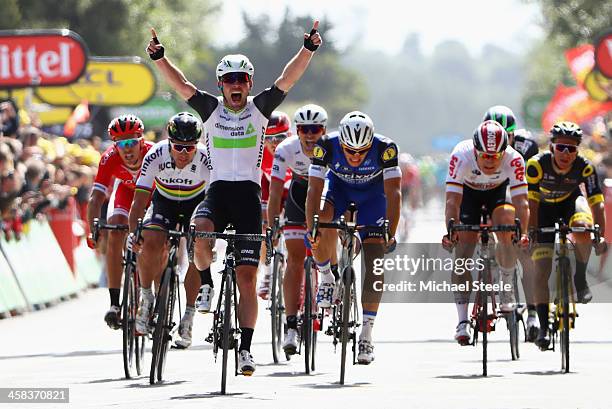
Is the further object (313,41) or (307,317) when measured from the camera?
(307,317)

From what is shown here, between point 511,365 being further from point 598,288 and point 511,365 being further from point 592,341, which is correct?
point 598,288

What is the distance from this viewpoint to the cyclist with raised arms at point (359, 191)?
13.4m

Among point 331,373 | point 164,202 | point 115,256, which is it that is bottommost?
point 331,373

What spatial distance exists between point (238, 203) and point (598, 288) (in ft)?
26.0

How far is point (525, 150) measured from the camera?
1681 cm

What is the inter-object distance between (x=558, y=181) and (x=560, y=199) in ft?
0.98

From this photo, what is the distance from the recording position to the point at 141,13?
67562 mm

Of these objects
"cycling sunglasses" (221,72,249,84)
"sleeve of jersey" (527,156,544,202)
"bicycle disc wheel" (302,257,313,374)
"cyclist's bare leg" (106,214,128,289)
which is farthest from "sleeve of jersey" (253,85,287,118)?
"sleeve of jersey" (527,156,544,202)

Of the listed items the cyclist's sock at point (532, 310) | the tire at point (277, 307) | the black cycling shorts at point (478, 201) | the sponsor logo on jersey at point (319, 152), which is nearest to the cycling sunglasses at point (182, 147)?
the sponsor logo on jersey at point (319, 152)

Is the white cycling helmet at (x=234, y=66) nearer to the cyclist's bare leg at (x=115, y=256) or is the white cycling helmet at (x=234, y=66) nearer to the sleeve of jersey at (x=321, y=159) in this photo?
the sleeve of jersey at (x=321, y=159)

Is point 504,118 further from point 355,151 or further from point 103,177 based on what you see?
point 103,177

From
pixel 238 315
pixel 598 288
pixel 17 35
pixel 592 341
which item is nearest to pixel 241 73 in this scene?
pixel 238 315

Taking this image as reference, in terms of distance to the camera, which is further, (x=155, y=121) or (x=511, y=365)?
(x=155, y=121)

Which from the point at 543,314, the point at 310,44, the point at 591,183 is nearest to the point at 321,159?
the point at 310,44
